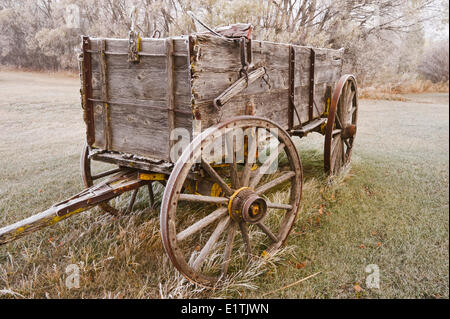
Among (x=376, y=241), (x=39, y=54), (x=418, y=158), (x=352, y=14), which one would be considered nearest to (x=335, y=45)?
(x=352, y=14)

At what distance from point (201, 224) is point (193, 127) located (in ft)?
1.98

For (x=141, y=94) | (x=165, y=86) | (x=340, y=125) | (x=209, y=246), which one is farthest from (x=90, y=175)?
(x=340, y=125)

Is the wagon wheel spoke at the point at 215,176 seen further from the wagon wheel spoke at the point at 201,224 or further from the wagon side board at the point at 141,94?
the wagon side board at the point at 141,94

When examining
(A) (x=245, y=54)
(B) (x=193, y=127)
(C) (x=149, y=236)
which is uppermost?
(A) (x=245, y=54)

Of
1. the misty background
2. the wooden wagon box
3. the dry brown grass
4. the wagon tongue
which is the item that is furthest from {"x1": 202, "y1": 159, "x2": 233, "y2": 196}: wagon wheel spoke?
the dry brown grass

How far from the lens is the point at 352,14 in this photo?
7.46 metres

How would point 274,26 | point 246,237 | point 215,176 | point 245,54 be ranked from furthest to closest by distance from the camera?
point 274,26 → point 246,237 → point 245,54 → point 215,176

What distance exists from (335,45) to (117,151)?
25.3ft

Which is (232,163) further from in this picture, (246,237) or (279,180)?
(246,237)

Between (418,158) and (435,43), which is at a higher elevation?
(435,43)

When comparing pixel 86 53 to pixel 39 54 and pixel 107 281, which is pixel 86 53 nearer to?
pixel 39 54

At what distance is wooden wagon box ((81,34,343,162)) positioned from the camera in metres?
2.08

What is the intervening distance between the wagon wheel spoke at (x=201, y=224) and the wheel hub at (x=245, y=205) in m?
0.06

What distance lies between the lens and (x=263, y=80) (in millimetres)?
2658
